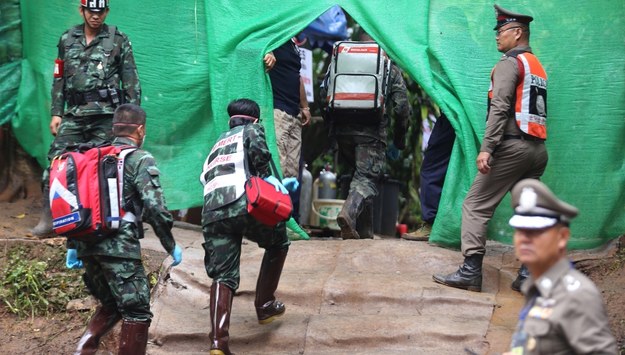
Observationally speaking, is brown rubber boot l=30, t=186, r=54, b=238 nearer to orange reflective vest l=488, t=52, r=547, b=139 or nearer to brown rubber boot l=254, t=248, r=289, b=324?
brown rubber boot l=254, t=248, r=289, b=324

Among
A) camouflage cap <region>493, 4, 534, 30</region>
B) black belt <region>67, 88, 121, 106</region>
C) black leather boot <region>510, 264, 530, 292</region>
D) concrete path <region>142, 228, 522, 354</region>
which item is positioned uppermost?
camouflage cap <region>493, 4, 534, 30</region>

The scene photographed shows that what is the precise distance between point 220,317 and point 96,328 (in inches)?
29.1

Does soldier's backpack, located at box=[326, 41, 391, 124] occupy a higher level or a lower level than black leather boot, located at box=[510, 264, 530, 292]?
higher

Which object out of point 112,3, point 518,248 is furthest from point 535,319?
point 112,3

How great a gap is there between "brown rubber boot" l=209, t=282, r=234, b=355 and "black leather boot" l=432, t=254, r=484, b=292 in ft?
5.63

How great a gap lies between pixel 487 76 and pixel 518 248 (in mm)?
4050

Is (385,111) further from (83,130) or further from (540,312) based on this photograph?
(540,312)

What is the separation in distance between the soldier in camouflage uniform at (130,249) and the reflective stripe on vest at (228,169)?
537mm

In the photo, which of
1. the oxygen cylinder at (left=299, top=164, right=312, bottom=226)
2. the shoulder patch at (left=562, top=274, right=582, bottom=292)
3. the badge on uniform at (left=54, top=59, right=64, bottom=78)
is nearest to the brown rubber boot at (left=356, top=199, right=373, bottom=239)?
the oxygen cylinder at (left=299, top=164, right=312, bottom=226)

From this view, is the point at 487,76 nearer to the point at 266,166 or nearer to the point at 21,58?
the point at 266,166

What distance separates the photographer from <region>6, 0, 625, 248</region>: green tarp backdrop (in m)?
7.27

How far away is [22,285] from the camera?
6.86 m

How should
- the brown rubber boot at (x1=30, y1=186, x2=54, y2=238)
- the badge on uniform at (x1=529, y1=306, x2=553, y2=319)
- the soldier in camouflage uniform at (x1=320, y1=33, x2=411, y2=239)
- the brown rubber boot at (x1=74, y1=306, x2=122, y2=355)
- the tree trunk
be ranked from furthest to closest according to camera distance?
the tree trunk, the soldier in camouflage uniform at (x1=320, y1=33, x2=411, y2=239), the brown rubber boot at (x1=30, y1=186, x2=54, y2=238), the brown rubber boot at (x1=74, y1=306, x2=122, y2=355), the badge on uniform at (x1=529, y1=306, x2=553, y2=319)

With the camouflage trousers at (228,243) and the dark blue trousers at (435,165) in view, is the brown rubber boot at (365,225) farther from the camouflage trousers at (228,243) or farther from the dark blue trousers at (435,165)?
the camouflage trousers at (228,243)
